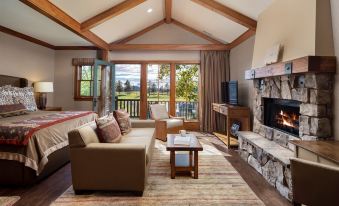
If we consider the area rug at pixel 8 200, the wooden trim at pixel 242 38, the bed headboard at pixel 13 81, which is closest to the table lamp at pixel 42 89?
the bed headboard at pixel 13 81

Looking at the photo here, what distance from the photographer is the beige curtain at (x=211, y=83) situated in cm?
655

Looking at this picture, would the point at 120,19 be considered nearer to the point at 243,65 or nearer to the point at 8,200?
the point at 243,65

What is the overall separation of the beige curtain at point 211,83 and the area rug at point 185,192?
3.11 meters

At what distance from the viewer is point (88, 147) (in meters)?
2.47

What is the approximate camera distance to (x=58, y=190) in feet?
8.79

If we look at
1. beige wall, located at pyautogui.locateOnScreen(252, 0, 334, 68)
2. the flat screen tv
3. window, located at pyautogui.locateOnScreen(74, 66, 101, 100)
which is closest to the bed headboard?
window, located at pyautogui.locateOnScreen(74, 66, 101, 100)

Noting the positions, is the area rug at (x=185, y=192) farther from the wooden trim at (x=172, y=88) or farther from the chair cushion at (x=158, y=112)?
the wooden trim at (x=172, y=88)

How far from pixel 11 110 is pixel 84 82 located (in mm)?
3036

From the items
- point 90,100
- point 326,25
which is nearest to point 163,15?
point 90,100

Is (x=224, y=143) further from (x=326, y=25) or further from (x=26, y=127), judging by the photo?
(x=26, y=127)

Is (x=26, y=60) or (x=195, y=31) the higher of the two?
(x=195, y=31)

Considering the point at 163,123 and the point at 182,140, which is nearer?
the point at 182,140

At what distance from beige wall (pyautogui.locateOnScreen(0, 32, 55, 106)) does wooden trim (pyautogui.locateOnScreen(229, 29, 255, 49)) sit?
5191 mm

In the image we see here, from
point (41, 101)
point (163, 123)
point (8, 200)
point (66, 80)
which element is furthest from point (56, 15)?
point (66, 80)
